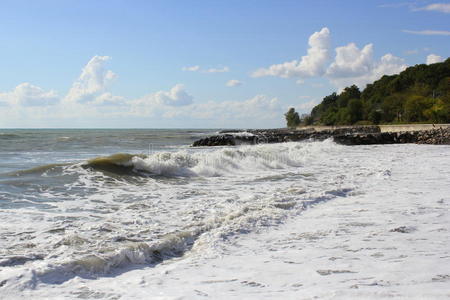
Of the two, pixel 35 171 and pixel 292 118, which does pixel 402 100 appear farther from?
pixel 35 171

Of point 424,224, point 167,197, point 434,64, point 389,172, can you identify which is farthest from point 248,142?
point 434,64

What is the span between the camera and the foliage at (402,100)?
64250 millimetres

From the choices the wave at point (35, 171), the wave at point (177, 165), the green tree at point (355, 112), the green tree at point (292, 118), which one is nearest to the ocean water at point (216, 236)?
the wave at point (35, 171)

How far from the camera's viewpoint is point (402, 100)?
75000mm

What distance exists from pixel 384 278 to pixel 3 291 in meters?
3.49

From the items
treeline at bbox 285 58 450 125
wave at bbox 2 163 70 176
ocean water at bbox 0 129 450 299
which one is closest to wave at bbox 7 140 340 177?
wave at bbox 2 163 70 176

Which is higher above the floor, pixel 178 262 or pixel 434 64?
pixel 434 64

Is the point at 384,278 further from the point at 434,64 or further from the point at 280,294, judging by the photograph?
the point at 434,64

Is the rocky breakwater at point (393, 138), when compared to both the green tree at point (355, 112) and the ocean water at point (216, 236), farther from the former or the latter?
the green tree at point (355, 112)

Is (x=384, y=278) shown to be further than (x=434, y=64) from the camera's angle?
No

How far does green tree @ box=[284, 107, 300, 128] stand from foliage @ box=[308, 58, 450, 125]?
4.95 m

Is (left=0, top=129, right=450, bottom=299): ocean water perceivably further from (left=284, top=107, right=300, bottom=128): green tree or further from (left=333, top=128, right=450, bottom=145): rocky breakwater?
(left=284, top=107, right=300, bottom=128): green tree

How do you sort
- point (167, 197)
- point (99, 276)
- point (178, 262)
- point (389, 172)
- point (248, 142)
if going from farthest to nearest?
point (248, 142) → point (389, 172) → point (167, 197) → point (178, 262) → point (99, 276)

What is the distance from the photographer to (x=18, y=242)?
5.51 metres
